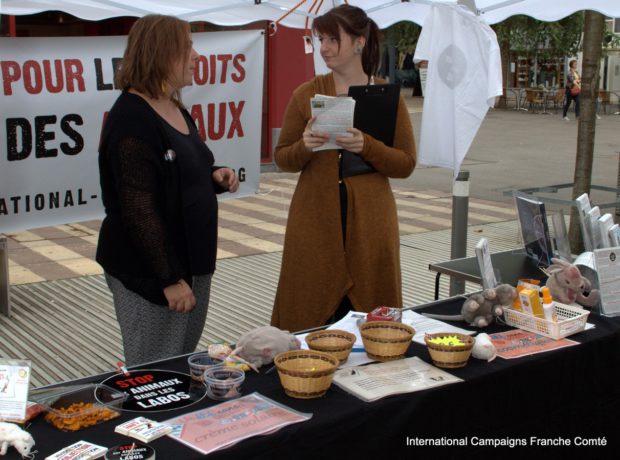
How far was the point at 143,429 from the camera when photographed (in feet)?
6.52

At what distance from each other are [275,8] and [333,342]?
122 inches

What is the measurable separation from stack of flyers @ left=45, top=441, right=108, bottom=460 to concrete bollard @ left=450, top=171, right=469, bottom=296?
3011 millimetres

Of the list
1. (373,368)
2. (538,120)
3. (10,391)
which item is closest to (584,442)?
(373,368)

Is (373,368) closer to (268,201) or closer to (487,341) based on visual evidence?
(487,341)

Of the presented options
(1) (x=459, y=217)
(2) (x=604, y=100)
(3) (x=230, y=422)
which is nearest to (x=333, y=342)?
(3) (x=230, y=422)

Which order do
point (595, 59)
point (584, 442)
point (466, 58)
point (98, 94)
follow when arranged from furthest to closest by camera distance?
point (595, 59) → point (98, 94) → point (466, 58) → point (584, 442)

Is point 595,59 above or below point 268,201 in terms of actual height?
above

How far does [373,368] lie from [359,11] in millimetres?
1570

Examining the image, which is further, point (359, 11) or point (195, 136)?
point (359, 11)

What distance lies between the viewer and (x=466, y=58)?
13.5 feet

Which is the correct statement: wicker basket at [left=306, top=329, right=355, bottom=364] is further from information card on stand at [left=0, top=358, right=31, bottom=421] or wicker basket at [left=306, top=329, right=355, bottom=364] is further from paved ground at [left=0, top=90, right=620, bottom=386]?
paved ground at [left=0, top=90, right=620, bottom=386]

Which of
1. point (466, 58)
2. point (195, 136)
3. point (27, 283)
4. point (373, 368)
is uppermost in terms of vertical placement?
point (466, 58)

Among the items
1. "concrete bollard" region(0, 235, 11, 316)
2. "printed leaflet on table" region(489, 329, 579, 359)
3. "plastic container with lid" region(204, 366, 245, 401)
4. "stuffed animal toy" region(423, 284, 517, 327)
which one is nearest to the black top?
"plastic container with lid" region(204, 366, 245, 401)

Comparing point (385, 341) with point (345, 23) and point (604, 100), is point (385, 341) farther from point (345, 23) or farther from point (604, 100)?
point (604, 100)
